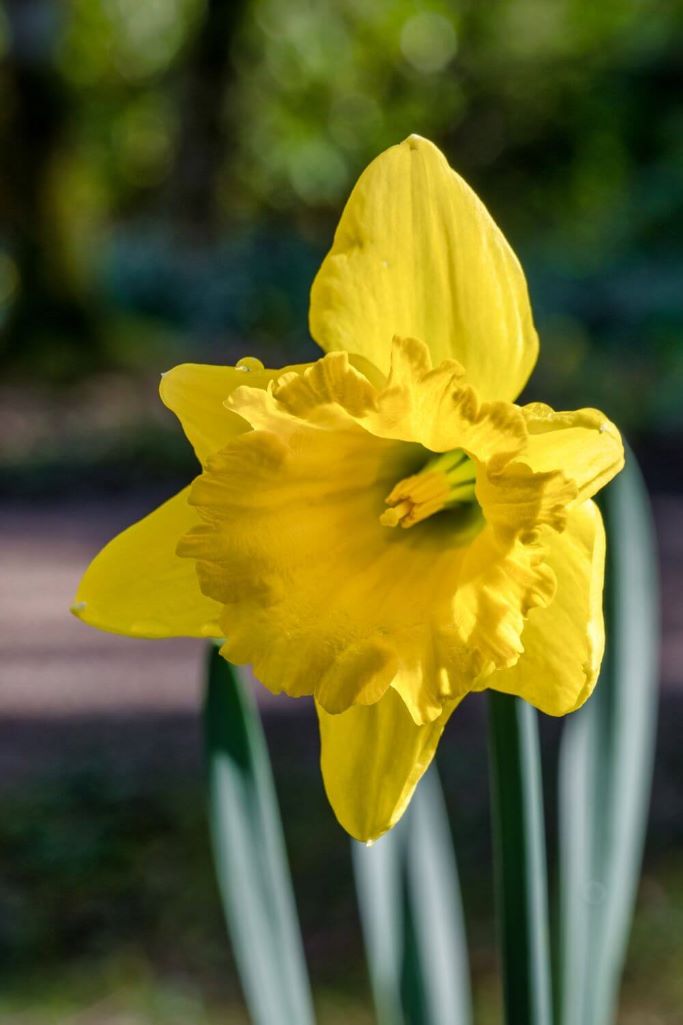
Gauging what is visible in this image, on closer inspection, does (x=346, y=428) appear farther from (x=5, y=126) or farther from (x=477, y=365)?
(x=5, y=126)

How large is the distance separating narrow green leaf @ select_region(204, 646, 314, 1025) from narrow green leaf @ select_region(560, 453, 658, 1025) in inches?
8.5

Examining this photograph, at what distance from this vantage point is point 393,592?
82 cm

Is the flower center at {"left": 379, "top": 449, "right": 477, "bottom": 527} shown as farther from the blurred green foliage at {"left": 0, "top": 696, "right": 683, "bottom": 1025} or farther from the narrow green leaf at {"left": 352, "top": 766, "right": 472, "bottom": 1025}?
the blurred green foliage at {"left": 0, "top": 696, "right": 683, "bottom": 1025}

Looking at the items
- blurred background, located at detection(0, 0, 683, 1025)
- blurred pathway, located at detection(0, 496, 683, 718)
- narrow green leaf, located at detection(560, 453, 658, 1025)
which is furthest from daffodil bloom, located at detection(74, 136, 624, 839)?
blurred pathway, located at detection(0, 496, 683, 718)

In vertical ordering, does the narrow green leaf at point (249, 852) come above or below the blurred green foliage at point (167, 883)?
above

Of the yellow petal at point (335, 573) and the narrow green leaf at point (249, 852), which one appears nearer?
the yellow petal at point (335, 573)

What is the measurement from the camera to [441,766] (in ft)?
9.75

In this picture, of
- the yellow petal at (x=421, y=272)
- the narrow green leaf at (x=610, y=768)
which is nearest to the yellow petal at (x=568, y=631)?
the yellow petal at (x=421, y=272)

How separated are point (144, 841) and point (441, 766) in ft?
2.54

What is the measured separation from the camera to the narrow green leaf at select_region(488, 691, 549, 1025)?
0.73m

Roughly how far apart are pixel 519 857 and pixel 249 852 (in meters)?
0.23

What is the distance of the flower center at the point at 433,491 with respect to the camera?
0.85 meters

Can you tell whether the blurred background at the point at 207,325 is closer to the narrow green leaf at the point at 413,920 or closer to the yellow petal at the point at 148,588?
the narrow green leaf at the point at 413,920

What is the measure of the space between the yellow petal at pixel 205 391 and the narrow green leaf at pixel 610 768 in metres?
0.33
